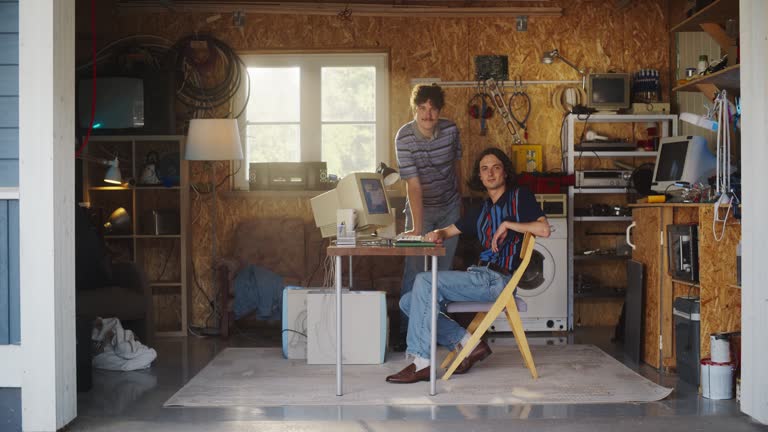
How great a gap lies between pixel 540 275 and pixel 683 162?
5.26 ft

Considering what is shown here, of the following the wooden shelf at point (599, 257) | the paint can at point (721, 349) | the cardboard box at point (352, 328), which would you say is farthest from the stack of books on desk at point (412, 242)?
the wooden shelf at point (599, 257)

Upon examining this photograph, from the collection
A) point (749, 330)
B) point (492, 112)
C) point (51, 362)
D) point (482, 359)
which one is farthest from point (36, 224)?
point (492, 112)

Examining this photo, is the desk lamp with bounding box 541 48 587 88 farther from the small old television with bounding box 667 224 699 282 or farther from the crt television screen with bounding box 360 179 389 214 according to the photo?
the crt television screen with bounding box 360 179 389 214

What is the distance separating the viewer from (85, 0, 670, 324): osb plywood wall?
6.79 meters

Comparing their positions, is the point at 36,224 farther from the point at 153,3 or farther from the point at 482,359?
the point at 153,3

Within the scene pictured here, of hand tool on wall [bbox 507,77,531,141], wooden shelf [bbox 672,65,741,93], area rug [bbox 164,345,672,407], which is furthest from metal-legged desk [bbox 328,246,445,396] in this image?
hand tool on wall [bbox 507,77,531,141]

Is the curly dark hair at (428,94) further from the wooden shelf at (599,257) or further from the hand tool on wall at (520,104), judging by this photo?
the wooden shelf at (599,257)

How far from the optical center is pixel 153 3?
22.0 feet

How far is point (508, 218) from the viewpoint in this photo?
14.2 feet

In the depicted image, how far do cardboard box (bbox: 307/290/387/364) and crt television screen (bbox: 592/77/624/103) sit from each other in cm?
286

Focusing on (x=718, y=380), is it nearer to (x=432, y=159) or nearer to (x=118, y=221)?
(x=432, y=159)

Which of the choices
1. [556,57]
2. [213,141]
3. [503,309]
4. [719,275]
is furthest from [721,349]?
[213,141]

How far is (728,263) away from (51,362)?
3401mm

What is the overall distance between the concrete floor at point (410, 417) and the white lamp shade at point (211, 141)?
229cm
